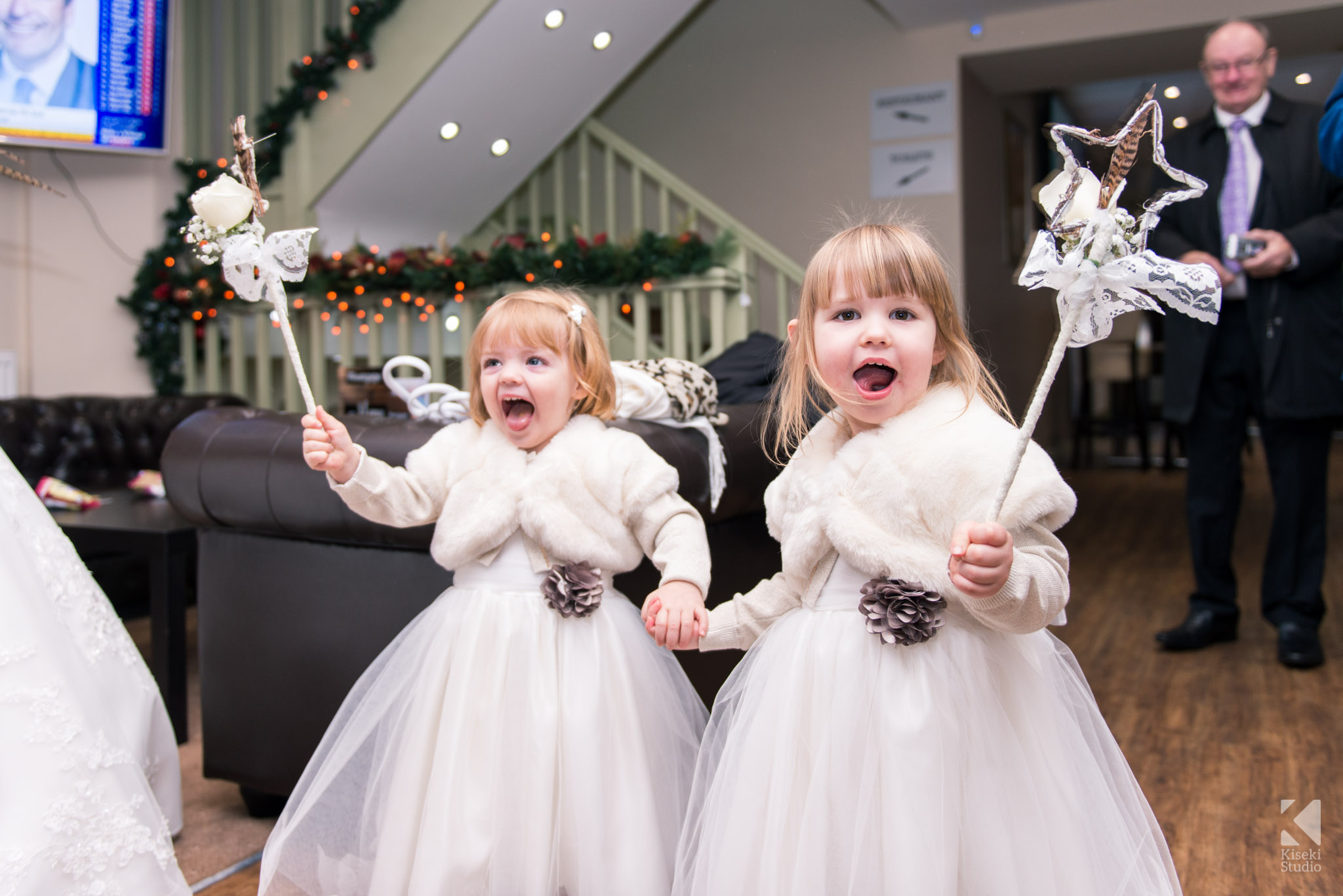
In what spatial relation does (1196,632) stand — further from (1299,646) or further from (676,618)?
(676,618)

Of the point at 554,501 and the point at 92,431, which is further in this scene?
the point at 92,431

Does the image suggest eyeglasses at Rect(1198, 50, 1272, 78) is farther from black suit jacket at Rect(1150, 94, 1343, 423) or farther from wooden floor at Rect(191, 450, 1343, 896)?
wooden floor at Rect(191, 450, 1343, 896)

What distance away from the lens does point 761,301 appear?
17.9 ft

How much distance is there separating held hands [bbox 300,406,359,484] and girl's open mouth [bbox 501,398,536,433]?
0.69 feet

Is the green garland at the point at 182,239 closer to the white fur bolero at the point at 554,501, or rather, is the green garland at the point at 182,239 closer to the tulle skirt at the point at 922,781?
the white fur bolero at the point at 554,501

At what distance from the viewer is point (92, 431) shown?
3.81 metres

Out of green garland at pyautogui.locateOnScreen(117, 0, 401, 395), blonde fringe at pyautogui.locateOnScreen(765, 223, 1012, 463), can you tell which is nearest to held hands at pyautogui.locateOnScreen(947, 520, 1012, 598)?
blonde fringe at pyautogui.locateOnScreen(765, 223, 1012, 463)

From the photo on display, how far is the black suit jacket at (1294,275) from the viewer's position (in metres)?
2.53

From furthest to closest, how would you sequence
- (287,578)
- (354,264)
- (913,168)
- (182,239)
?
1. (913,168)
2. (182,239)
3. (354,264)
4. (287,578)

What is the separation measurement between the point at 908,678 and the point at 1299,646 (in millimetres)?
2069

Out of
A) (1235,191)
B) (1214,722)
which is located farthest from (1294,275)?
(1214,722)

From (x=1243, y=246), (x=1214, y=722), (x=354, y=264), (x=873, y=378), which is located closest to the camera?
(x=873, y=378)

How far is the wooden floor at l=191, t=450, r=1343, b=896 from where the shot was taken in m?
1.63

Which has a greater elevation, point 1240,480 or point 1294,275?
point 1294,275
